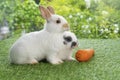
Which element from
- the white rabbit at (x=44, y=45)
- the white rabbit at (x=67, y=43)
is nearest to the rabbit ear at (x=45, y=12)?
the white rabbit at (x=44, y=45)

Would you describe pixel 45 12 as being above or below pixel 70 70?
above

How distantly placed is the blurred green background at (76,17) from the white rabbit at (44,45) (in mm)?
1293

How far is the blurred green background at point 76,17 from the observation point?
339 cm

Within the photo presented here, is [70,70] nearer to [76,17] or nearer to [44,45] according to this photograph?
[44,45]

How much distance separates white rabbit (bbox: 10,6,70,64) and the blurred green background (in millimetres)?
1293

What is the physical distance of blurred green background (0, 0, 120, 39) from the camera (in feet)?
11.1

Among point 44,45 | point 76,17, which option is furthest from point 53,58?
point 76,17

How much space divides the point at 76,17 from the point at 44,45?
141 cm

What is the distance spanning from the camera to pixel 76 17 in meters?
3.43

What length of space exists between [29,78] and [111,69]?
0.48m

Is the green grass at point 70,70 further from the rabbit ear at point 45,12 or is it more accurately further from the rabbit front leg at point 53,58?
the rabbit ear at point 45,12

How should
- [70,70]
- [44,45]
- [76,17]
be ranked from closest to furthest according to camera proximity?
[70,70]
[44,45]
[76,17]

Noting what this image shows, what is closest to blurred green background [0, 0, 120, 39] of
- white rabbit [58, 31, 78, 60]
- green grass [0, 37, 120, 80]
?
green grass [0, 37, 120, 80]

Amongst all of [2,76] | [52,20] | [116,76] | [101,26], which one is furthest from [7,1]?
[116,76]
